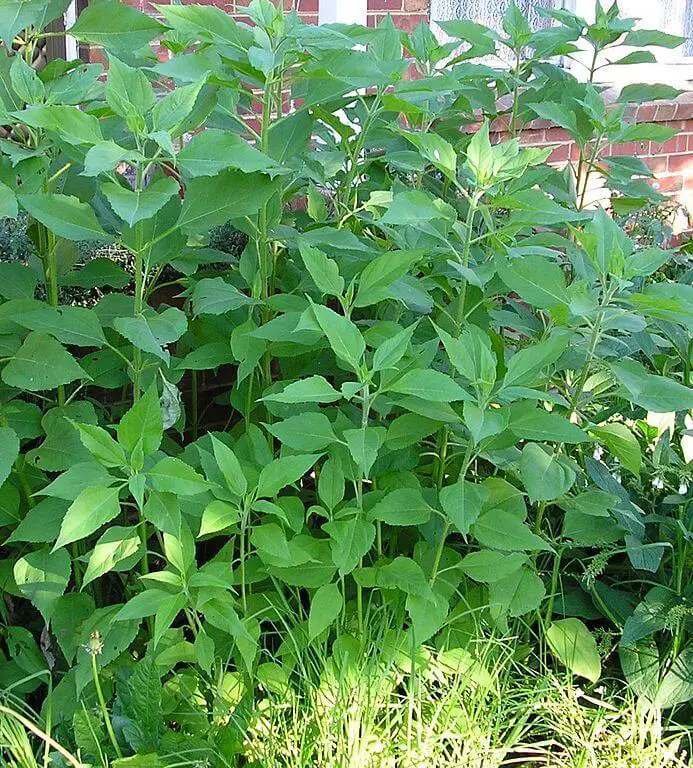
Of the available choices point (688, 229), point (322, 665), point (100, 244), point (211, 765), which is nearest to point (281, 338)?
point (322, 665)

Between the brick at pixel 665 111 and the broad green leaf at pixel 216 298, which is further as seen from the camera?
the brick at pixel 665 111

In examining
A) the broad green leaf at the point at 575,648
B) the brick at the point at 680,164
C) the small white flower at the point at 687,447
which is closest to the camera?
the broad green leaf at the point at 575,648

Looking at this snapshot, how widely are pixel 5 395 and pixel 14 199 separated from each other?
470 millimetres

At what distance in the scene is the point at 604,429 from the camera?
1903 mm

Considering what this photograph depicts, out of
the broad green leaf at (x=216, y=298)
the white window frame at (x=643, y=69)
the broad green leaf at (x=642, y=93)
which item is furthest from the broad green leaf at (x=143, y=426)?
the white window frame at (x=643, y=69)

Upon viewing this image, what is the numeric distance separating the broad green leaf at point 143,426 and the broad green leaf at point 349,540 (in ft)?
1.09

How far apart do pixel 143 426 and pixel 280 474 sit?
23cm

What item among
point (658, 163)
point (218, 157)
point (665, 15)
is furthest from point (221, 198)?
point (665, 15)

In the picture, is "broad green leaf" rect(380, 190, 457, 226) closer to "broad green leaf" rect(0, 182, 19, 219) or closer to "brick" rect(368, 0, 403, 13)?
"broad green leaf" rect(0, 182, 19, 219)

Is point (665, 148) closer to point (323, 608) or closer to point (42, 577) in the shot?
point (323, 608)

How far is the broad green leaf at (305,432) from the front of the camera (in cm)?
165

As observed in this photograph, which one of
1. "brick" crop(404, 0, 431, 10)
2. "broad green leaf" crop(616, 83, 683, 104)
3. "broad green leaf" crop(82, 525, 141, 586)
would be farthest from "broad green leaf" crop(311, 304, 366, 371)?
"brick" crop(404, 0, 431, 10)

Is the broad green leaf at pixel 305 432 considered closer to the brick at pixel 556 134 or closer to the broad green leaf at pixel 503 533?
the broad green leaf at pixel 503 533

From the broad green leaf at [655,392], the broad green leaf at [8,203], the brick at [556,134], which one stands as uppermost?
the broad green leaf at [8,203]
